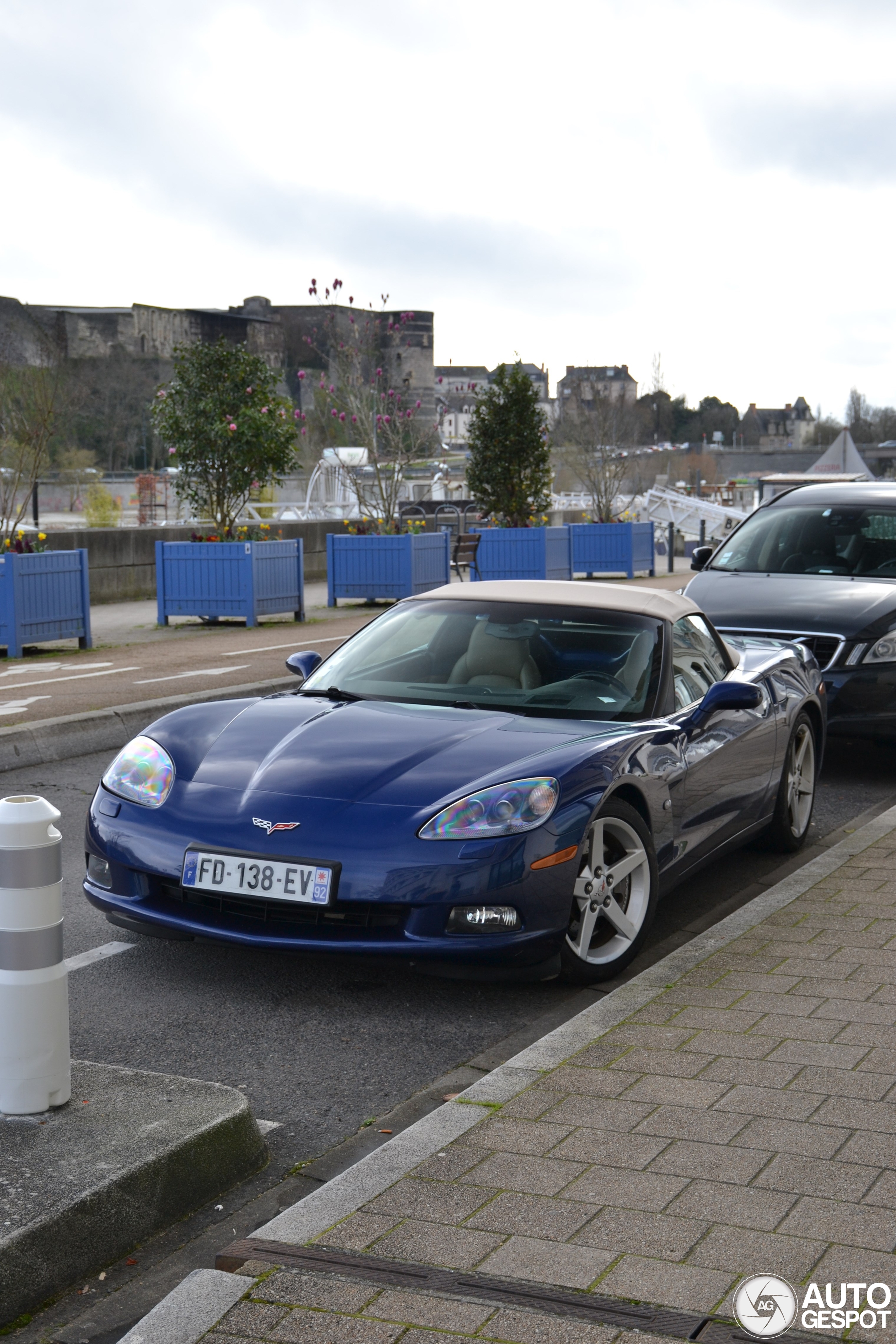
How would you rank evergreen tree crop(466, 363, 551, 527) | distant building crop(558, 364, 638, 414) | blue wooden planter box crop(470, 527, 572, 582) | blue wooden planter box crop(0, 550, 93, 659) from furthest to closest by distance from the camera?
distant building crop(558, 364, 638, 414)
evergreen tree crop(466, 363, 551, 527)
blue wooden planter box crop(470, 527, 572, 582)
blue wooden planter box crop(0, 550, 93, 659)

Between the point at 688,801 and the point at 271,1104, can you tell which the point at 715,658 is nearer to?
the point at 688,801

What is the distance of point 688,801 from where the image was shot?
17.7 feet

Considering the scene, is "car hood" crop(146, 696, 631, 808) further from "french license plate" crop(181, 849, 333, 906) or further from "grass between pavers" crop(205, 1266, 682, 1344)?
"grass between pavers" crop(205, 1266, 682, 1344)

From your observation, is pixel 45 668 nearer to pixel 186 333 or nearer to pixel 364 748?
pixel 364 748

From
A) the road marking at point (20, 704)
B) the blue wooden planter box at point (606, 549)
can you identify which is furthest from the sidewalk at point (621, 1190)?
the blue wooden planter box at point (606, 549)

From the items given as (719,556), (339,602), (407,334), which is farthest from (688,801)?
(407,334)

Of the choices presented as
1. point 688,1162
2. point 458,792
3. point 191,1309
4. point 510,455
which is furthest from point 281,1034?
point 510,455

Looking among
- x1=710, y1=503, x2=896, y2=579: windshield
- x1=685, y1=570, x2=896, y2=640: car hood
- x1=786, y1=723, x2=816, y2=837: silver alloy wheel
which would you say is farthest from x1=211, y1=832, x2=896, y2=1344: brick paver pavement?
x1=710, y1=503, x2=896, y2=579: windshield

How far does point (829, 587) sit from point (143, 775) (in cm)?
546

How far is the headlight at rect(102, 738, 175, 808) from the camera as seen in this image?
190 inches

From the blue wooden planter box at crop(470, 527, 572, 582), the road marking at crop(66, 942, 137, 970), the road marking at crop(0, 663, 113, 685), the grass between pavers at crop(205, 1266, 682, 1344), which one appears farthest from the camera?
the blue wooden planter box at crop(470, 527, 572, 582)

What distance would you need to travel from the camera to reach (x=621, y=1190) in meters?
3.17

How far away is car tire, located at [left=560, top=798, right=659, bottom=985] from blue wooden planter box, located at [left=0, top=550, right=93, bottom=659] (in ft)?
34.2

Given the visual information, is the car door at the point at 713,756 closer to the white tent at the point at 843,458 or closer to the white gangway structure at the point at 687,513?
the white tent at the point at 843,458
